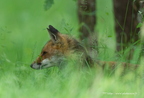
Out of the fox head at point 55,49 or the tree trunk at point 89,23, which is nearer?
the tree trunk at point 89,23

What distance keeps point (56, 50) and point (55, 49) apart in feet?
0.11

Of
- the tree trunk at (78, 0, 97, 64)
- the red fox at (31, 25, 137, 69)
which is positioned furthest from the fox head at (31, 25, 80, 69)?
the tree trunk at (78, 0, 97, 64)

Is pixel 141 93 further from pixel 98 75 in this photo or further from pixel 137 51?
pixel 137 51

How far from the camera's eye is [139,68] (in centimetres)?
667

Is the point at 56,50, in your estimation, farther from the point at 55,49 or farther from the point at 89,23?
the point at 89,23

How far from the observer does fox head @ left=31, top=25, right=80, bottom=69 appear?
25.0ft

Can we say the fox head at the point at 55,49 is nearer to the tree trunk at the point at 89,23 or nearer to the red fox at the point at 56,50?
the red fox at the point at 56,50

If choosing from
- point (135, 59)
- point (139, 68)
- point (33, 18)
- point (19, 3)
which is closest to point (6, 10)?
point (19, 3)

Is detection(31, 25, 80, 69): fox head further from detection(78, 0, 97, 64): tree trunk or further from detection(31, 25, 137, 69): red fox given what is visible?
detection(78, 0, 97, 64): tree trunk

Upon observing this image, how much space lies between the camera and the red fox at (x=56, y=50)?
7561mm

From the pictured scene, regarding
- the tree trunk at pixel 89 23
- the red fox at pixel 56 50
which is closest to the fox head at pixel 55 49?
the red fox at pixel 56 50

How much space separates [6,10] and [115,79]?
35.1 ft

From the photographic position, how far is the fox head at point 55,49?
7609mm

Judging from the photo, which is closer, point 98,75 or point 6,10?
point 98,75
